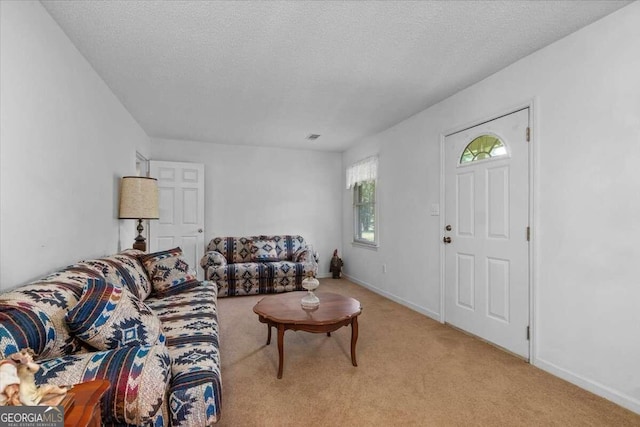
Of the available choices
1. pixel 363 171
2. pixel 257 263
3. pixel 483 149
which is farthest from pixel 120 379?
pixel 363 171

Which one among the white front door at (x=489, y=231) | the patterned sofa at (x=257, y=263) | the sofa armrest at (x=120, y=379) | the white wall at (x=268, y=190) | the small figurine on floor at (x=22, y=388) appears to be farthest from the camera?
the white wall at (x=268, y=190)

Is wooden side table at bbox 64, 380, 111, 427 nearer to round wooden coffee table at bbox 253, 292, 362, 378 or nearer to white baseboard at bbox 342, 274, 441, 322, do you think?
round wooden coffee table at bbox 253, 292, 362, 378

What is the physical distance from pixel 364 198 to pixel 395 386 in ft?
11.4

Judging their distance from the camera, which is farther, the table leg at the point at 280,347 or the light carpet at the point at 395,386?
the table leg at the point at 280,347

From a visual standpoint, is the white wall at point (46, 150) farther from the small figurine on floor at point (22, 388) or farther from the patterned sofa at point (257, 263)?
the patterned sofa at point (257, 263)

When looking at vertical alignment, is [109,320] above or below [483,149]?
below

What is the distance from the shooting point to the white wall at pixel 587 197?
1858mm

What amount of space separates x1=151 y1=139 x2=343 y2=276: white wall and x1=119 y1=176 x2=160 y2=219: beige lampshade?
6.47 ft

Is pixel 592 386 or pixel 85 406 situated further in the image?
pixel 592 386

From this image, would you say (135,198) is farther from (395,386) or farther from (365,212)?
(365,212)

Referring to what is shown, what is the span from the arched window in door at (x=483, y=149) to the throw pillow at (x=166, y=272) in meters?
2.84

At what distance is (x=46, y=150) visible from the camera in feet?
6.07

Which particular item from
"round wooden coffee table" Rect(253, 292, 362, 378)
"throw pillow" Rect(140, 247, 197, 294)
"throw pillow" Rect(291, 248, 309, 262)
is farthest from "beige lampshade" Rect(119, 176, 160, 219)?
"throw pillow" Rect(291, 248, 309, 262)

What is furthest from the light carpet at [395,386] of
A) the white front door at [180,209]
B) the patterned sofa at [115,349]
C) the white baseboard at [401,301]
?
the white front door at [180,209]
